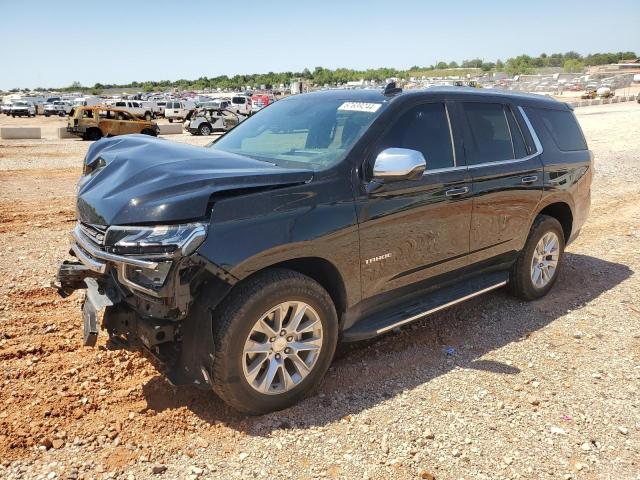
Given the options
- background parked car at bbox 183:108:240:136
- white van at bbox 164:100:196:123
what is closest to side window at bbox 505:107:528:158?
background parked car at bbox 183:108:240:136

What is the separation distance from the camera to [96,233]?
123 inches

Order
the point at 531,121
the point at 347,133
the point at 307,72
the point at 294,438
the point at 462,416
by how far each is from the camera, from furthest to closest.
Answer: the point at 307,72 < the point at 531,121 < the point at 347,133 < the point at 462,416 < the point at 294,438

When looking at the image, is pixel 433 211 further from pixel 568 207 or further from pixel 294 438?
pixel 568 207

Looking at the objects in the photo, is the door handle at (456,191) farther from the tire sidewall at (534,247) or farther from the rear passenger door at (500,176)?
the tire sidewall at (534,247)

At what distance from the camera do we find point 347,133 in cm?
377

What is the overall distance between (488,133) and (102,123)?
24.2 m

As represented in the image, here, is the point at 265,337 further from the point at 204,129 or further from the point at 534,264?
the point at 204,129

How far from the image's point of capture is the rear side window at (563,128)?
17.2 feet

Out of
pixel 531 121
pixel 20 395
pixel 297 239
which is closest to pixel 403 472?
pixel 297 239

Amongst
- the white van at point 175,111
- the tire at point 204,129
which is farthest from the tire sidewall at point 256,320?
the white van at point 175,111

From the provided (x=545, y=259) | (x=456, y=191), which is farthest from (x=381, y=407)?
(x=545, y=259)

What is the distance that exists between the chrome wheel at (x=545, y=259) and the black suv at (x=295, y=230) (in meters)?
0.44

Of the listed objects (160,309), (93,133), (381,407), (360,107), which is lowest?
(381,407)

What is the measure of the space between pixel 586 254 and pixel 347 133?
15.0 ft
